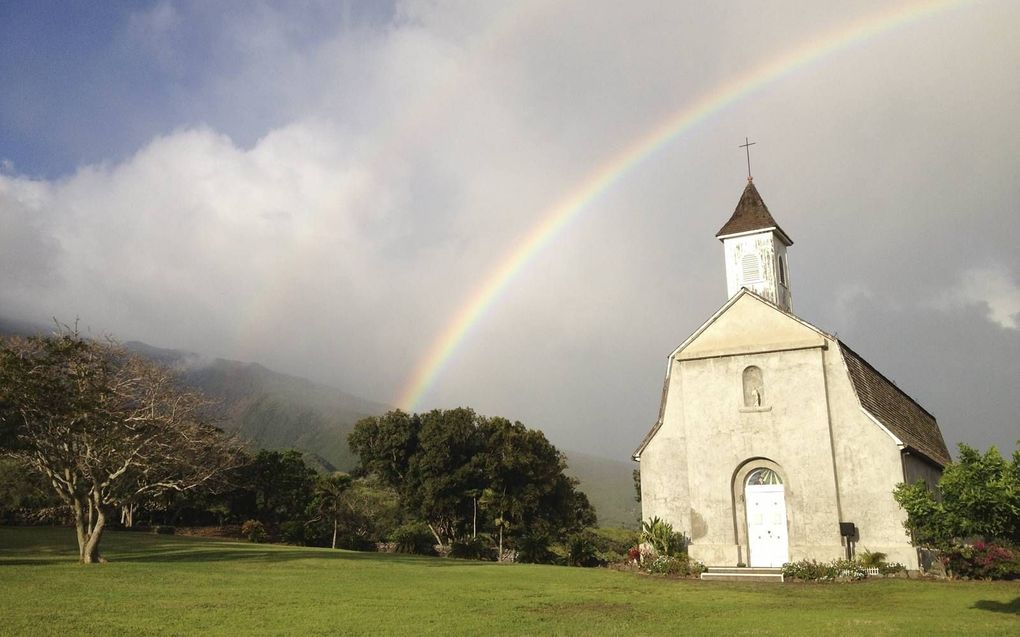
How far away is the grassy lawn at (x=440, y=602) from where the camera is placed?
14.6 m

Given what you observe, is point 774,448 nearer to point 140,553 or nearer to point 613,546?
point 140,553

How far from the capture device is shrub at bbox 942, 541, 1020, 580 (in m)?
25.2

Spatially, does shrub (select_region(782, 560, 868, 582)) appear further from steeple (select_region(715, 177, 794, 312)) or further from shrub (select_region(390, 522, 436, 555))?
shrub (select_region(390, 522, 436, 555))

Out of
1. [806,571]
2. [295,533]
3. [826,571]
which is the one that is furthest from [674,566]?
[295,533]

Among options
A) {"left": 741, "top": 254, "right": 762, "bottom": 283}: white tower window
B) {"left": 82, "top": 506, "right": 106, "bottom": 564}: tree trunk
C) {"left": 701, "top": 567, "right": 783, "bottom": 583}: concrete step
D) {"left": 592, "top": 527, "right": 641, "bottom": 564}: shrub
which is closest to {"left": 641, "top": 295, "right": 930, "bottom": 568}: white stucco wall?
{"left": 701, "top": 567, "right": 783, "bottom": 583}: concrete step

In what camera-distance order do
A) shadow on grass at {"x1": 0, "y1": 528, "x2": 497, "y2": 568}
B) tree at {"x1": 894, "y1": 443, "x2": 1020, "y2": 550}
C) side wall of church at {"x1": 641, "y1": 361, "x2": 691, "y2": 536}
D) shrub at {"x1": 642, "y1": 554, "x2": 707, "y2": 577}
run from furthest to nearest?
side wall of church at {"x1": 641, "y1": 361, "x2": 691, "y2": 536}, shrub at {"x1": 642, "y1": 554, "x2": 707, "y2": 577}, shadow on grass at {"x1": 0, "y1": 528, "x2": 497, "y2": 568}, tree at {"x1": 894, "y1": 443, "x2": 1020, "y2": 550}

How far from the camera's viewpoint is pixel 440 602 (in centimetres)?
1880

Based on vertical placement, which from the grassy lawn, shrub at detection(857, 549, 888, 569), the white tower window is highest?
the white tower window

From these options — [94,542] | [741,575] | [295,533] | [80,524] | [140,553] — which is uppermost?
[80,524]

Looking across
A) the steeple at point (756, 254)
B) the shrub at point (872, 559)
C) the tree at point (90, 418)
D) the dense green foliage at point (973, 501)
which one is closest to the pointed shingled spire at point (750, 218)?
the steeple at point (756, 254)

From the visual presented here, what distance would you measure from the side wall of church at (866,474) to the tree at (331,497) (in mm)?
31601

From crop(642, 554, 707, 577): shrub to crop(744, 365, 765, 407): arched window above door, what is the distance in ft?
21.5

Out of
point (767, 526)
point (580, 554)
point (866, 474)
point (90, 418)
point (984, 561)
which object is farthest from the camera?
point (580, 554)

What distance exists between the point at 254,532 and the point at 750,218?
→ 3562 cm
